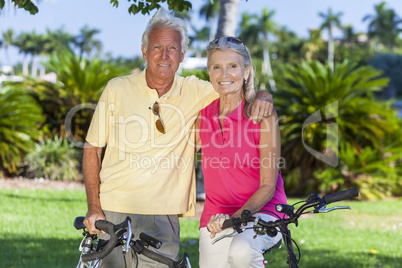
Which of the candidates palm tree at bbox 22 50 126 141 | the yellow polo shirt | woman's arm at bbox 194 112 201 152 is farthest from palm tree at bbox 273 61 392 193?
the yellow polo shirt

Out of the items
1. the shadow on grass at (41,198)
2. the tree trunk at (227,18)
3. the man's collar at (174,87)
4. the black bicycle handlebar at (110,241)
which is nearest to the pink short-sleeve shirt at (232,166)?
the man's collar at (174,87)

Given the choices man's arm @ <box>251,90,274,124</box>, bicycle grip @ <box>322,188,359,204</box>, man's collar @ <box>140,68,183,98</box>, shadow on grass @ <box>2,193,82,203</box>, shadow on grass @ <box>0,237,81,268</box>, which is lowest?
shadow on grass @ <box>0,237,81,268</box>

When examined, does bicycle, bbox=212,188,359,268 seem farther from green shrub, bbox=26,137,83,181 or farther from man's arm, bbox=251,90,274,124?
green shrub, bbox=26,137,83,181

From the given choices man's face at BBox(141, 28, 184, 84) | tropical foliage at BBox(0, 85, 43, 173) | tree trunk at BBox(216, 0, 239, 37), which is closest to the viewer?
man's face at BBox(141, 28, 184, 84)

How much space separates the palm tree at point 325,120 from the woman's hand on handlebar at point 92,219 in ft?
36.7

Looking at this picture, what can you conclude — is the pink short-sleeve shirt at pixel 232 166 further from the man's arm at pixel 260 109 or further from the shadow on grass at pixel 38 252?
the shadow on grass at pixel 38 252

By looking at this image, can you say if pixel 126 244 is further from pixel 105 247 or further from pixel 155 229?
pixel 155 229

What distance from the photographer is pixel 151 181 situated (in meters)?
3.45

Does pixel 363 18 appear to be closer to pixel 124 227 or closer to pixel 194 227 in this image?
pixel 194 227

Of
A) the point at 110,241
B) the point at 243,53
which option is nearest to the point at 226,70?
the point at 243,53

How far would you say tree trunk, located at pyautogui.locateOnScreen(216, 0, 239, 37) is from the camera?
35.4 ft

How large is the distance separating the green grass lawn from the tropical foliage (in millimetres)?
2633

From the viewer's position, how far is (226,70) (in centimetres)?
335

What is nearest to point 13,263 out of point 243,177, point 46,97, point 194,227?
point 194,227
